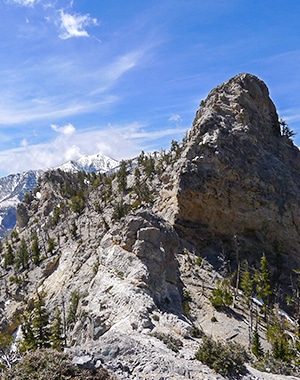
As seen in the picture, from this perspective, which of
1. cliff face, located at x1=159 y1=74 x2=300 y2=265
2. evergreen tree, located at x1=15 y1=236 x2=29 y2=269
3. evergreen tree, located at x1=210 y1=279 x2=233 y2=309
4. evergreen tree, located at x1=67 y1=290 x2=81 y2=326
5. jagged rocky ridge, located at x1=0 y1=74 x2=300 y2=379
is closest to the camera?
jagged rocky ridge, located at x1=0 y1=74 x2=300 y2=379

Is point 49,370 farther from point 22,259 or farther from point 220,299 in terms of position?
point 22,259

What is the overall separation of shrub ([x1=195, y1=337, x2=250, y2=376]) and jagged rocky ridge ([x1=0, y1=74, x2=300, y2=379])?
2.07ft

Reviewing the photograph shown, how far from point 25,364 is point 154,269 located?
19039 mm

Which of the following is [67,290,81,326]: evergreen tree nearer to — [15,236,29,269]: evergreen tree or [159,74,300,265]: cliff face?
[159,74,300,265]: cliff face

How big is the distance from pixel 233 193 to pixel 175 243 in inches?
1160

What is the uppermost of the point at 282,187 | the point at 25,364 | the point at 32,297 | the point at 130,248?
the point at 282,187

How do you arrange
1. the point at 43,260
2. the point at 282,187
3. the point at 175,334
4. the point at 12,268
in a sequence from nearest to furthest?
the point at 175,334 < the point at 282,187 < the point at 43,260 < the point at 12,268

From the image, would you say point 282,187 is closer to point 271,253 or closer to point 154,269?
point 271,253

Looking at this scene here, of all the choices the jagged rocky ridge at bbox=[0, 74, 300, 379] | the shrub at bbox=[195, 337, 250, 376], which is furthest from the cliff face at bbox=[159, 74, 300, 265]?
the shrub at bbox=[195, 337, 250, 376]

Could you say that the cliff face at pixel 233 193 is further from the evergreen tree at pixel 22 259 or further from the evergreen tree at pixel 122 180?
the evergreen tree at pixel 22 259

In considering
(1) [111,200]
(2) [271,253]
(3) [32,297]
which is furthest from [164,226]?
(1) [111,200]

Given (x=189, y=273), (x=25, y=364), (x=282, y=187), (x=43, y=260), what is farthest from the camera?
(x=43, y=260)

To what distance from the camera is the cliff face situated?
212ft

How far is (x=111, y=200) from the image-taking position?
93062mm
